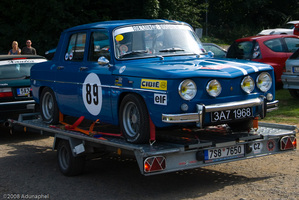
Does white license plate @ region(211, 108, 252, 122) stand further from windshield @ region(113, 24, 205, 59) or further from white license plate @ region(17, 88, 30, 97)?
white license plate @ region(17, 88, 30, 97)

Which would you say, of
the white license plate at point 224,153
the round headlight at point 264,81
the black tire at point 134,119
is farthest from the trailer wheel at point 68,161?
the round headlight at point 264,81

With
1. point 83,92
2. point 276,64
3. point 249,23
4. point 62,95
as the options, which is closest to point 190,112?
point 83,92

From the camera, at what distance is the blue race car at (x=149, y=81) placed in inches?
240

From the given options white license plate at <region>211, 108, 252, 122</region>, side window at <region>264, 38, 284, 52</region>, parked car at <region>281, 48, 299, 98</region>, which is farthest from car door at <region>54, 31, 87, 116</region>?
side window at <region>264, 38, 284, 52</region>

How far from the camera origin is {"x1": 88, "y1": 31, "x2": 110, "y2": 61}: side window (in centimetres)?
737

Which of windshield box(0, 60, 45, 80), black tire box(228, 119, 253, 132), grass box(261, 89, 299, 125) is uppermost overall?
windshield box(0, 60, 45, 80)

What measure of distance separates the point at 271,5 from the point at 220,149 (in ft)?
138

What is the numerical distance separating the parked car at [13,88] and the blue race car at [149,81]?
1764 mm

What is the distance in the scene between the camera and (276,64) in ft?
48.5

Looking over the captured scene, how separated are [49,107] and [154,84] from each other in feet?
10.6

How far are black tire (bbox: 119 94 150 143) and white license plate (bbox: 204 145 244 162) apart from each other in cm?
77

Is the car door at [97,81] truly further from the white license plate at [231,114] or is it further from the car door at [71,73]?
the white license plate at [231,114]

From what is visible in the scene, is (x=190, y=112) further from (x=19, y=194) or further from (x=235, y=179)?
(x=19, y=194)

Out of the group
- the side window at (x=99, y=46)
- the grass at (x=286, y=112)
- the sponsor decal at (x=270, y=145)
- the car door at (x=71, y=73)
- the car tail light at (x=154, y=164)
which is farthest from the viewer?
the grass at (x=286, y=112)
